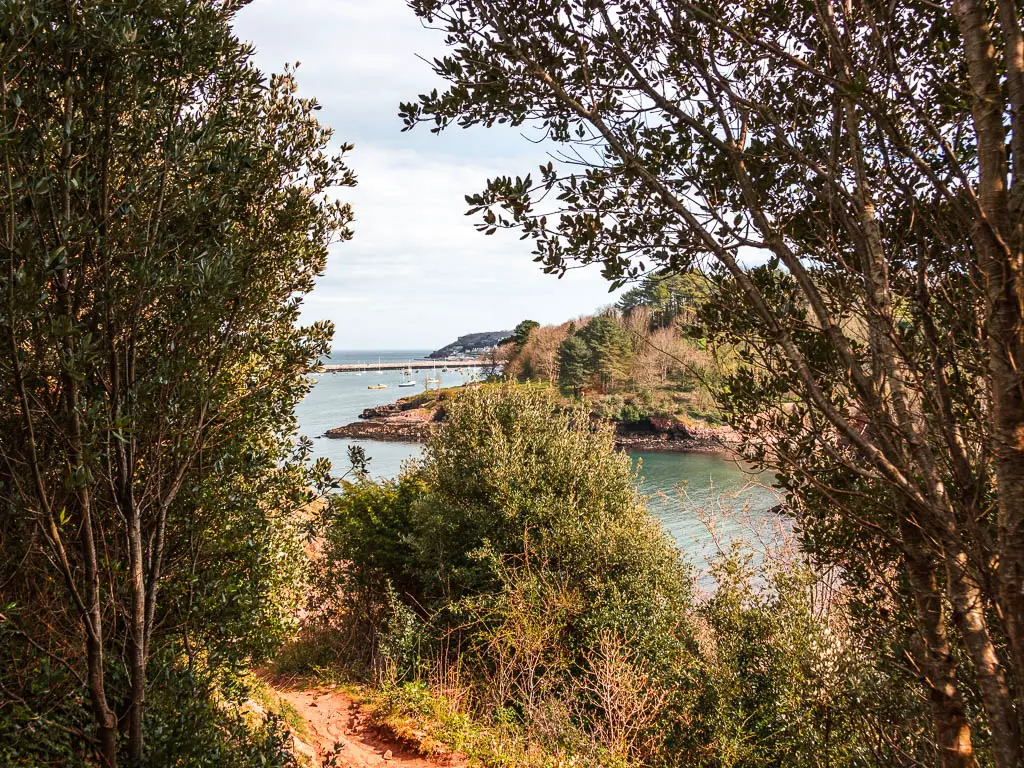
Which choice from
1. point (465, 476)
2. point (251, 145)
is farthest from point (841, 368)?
point (465, 476)

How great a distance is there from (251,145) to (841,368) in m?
3.56

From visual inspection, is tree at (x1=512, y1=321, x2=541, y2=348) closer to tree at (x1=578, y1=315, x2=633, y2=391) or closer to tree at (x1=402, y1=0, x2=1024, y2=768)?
tree at (x1=578, y1=315, x2=633, y2=391)

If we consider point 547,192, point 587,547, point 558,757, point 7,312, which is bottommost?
point 558,757

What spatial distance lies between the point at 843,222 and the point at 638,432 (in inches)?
1504

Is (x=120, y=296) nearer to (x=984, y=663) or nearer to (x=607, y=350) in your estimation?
(x=984, y=663)

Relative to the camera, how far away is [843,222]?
2.82 meters

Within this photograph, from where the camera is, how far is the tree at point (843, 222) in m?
2.33

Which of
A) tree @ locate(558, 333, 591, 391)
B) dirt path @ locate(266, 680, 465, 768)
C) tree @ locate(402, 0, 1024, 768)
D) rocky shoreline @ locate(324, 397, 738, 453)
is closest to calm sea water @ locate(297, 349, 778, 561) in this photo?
tree @ locate(402, 0, 1024, 768)

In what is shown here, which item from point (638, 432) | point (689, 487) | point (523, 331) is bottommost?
point (689, 487)

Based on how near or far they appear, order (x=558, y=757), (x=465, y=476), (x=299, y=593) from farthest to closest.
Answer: (x=465, y=476) < (x=299, y=593) < (x=558, y=757)

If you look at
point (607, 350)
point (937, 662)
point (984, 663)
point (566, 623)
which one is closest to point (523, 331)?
point (607, 350)

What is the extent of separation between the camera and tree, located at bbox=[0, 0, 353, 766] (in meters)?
2.61

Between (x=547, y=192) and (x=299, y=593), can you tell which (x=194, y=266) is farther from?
(x=299, y=593)

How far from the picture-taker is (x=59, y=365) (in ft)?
8.82
